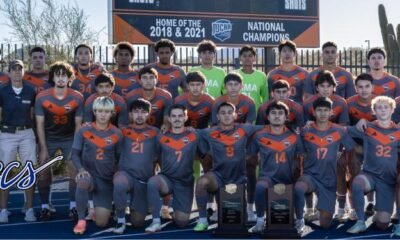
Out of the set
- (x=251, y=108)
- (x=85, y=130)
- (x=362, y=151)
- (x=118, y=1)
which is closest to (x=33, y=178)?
(x=85, y=130)

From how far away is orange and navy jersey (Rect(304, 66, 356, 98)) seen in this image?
810 centimetres

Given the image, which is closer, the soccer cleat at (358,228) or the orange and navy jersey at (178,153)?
the soccer cleat at (358,228)

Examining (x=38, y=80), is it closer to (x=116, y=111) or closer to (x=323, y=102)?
(x=116, y=111)

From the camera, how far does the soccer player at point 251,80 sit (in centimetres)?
841

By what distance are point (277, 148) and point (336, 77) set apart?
5.48ft

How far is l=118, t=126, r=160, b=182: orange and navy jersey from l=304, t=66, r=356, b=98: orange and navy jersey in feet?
7.14

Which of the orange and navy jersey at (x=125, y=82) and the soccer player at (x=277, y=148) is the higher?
the orange and navy jersey at (x=125, y=82)

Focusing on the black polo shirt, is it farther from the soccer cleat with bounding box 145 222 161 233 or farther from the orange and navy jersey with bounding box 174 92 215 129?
the soccer cleat with bounding box 145 222 161 233

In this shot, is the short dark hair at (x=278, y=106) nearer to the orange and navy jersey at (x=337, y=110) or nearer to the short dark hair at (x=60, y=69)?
the orange and navy jersey at (x=337, y=110)

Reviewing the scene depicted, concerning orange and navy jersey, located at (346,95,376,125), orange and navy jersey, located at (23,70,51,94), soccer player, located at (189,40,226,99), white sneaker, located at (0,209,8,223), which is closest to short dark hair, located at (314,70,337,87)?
orange and navy jersey, located at (346,95,376,125)

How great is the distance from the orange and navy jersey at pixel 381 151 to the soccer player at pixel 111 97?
3000 millimetres

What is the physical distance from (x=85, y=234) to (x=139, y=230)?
63 cm

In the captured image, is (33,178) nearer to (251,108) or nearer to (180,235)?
(180,235)

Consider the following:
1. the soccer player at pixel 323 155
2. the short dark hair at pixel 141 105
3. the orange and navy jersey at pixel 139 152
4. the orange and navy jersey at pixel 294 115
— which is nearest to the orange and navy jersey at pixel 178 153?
the orange and navy jersey at pixel 139 152
